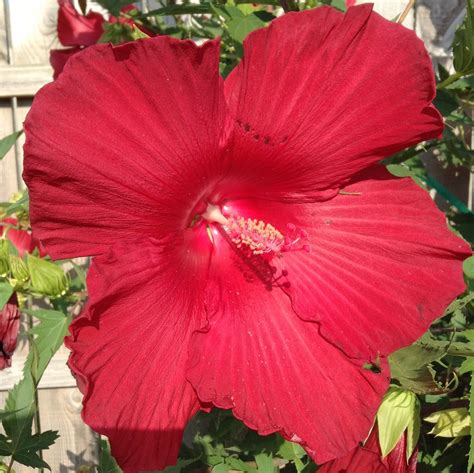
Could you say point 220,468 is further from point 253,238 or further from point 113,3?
point 113,3

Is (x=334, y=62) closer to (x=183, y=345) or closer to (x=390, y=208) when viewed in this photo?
(x=390, y=208)

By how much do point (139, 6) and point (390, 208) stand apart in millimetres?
1364

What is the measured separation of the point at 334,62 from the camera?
673mm

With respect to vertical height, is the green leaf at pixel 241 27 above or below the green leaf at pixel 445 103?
above

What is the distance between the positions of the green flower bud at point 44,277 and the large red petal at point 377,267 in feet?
1.48

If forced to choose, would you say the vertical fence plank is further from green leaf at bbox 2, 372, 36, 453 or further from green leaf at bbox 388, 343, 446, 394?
green leaf at bbox 388, 343, 446, 394

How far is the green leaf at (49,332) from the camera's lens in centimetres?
104

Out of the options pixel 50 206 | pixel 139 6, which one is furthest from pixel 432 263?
pixel 139 6

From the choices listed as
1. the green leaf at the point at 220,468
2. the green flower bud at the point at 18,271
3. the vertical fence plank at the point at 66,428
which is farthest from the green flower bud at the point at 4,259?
the vertical fence plank at the point at 66,428

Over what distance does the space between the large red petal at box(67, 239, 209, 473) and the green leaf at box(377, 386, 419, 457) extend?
0.97 feet

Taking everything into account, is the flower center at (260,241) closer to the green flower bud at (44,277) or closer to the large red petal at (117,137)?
the large red petal at (117,137)

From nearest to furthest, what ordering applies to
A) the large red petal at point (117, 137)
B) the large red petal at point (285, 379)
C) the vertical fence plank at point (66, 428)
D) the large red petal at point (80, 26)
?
the large red petal at point (117, 137)
the large red petal at point (285, 379)
the large red petal at point (80, 26)
the vertical fence plank at point (66, 428)

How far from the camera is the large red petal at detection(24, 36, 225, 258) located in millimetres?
601

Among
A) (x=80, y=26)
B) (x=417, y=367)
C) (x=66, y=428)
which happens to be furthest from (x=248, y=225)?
(x=66, y=428)
